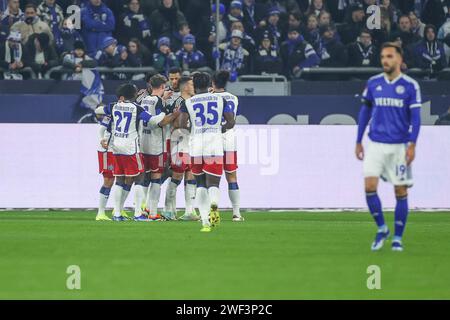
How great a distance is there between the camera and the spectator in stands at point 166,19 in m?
28.1

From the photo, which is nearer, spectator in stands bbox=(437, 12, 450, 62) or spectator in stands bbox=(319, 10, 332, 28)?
spectator in stands bbox=(319, 10, 332, 28)

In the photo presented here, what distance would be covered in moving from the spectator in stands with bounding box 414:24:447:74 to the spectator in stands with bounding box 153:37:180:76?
209 inches

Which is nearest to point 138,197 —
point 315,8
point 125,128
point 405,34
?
point 125,128

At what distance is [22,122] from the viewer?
25312 millimetres

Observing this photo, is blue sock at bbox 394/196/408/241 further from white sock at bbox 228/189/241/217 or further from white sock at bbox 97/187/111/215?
white sock at bbox 97/187/111/215

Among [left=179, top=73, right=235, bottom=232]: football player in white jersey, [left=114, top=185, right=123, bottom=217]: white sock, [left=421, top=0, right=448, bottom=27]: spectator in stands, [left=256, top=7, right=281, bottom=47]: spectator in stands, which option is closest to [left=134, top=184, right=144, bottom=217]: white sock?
[left=114, top=185, right=123, bottom=217]: white sock

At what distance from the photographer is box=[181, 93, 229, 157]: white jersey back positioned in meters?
17.3

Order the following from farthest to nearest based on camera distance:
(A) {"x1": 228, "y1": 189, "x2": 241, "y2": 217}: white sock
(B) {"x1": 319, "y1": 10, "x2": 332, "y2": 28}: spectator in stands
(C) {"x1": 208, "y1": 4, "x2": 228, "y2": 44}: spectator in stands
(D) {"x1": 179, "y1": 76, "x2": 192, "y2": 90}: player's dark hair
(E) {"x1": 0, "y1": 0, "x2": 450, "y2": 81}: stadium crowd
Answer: (B) {"x1": 319, "y1": 10, "x2": 332, "y2": 28}: spectator in stands, (C) {"x1": 208, "y1": 4, "x2": 228, "y2": 44}: spectator in stands, (E) {"x1": 0, "y1": 0, "x2": 450, "y2": 81}: stadium crowd, (A) {"x1": 228, "y1": 189, "x2": 241, "y2": 217}: white sock, (D) {"x1": 179, "y1": 76, "x2": 192, "y2": 90}: player's dark hair

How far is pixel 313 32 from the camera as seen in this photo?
1112 inches

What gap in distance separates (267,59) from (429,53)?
363 centimetres

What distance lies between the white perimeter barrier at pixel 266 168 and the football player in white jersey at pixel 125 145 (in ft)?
15.4

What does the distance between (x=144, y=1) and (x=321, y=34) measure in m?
3.99

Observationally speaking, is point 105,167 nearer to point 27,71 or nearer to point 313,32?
point 27,71

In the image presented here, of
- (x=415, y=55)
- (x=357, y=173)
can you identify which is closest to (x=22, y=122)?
(x=357, y=173)
